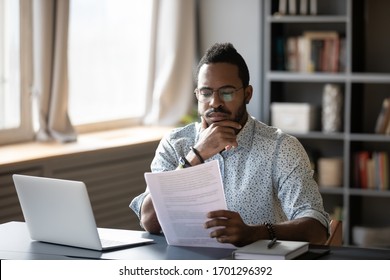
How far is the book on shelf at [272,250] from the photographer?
2373 millimetres

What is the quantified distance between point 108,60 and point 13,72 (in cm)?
95

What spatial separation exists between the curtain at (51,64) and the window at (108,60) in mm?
447

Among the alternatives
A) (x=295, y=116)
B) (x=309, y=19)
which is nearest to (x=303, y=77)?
(x=295, y=116)

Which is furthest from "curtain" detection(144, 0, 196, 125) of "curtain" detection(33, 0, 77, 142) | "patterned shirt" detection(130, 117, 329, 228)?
"patterned shirt" detection(130, 117, 329, 228)

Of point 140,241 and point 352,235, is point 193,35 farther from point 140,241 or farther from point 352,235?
point 140,241

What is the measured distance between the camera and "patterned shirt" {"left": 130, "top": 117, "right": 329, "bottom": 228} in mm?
2877

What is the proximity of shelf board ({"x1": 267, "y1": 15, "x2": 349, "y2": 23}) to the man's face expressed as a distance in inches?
103

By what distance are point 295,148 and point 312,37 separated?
9.02 feet

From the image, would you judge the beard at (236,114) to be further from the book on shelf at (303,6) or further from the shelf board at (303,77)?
the book on shelf at (303,6)

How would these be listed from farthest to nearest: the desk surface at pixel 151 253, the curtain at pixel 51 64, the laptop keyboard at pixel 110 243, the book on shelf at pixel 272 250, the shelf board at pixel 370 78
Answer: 1. the shelf board at pixel 370 78
2. the curtain at pixel 51 64
3. the laptop keyboard at pixel 110 243
4. the desk surface at pixel 151 253
5. the book on shelf at pixel 272 250

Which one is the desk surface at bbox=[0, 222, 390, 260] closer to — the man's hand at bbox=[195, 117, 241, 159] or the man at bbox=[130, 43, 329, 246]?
the man at bbox=[130, 43, 329, 246]

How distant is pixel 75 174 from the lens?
4.79 meters

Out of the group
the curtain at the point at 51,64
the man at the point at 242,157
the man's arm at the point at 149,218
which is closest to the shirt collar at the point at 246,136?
the man at the point at 242,157

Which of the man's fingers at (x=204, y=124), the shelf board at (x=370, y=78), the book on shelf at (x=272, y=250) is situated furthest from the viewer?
the shelf board at (x=370, y=78)
